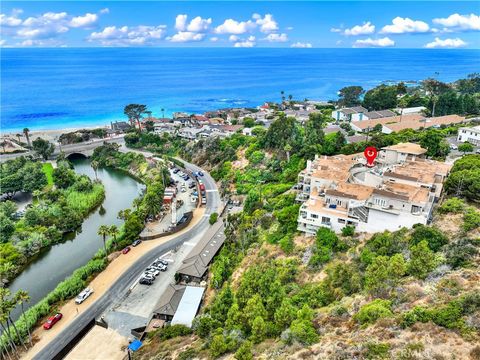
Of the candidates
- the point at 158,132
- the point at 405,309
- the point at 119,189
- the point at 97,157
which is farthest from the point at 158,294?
the point at 158,132

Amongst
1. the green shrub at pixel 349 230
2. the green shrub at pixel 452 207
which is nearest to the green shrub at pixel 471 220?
the green shrub at pixel 452 207

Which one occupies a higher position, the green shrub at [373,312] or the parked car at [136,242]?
the green shrub at [373,312]

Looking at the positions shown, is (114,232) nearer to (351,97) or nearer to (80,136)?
(80,136)

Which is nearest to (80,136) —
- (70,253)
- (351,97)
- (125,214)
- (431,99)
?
(125,214)

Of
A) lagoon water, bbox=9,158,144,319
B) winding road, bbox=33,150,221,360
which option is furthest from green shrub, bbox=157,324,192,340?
lagoon water, bbox=9,158,144,319

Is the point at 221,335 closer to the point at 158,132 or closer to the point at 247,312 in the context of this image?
the point at 247,312

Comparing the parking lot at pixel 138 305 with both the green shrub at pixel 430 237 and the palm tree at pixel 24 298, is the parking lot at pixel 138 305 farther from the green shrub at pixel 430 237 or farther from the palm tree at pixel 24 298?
the green shrub at pixel 430 237

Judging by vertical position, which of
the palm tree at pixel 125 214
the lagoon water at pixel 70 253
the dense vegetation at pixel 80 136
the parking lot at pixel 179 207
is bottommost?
the lagoon water at pixel 70 253
